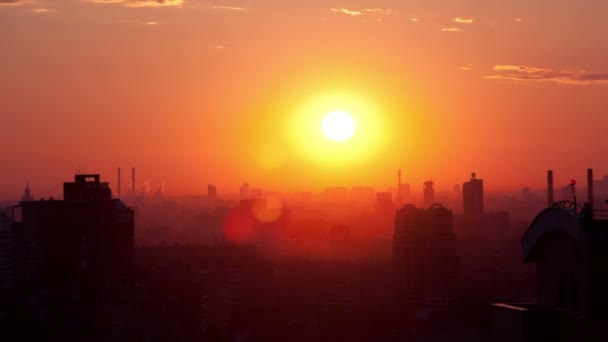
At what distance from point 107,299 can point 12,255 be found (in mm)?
20259

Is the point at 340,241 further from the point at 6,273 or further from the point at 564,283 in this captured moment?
the point at 564,283

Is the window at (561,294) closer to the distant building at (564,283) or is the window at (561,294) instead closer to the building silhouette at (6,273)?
the distant building at (564,283)

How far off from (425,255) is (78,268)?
153 ft

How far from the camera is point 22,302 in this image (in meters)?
65.6

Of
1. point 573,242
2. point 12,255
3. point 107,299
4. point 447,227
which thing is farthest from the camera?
point 447,227

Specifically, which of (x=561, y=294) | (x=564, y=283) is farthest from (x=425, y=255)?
(x=564, y=283)

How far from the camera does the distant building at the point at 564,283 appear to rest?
8.39m

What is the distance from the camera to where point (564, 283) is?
9.07 meters

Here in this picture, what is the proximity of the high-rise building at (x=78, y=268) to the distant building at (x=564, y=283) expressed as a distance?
53094 mm

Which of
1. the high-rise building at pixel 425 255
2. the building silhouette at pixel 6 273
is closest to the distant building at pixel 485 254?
the high-rise building at pixel 425 255

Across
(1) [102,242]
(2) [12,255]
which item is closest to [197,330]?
(1) [102,242]

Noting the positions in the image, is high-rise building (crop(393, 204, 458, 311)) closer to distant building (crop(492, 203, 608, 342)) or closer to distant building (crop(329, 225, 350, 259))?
distant building (crop(329, 225, 350, 259))

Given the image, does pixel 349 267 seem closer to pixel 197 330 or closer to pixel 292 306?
pixel 292 306

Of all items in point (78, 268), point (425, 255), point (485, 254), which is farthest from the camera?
point (485, 254)
